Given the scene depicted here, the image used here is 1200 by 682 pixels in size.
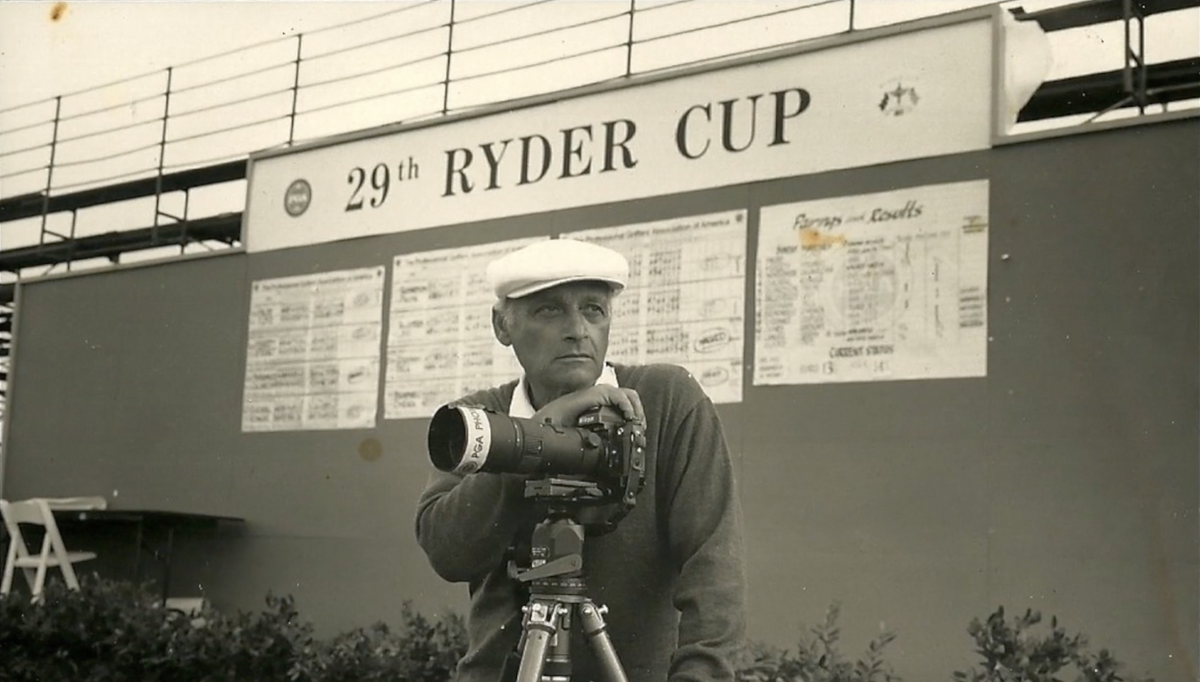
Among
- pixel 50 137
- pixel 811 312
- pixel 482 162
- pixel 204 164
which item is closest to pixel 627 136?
pixel 482 162

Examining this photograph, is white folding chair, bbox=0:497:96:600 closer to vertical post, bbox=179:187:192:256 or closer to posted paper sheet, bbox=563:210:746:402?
vertical post, bbox=179:187:192:256

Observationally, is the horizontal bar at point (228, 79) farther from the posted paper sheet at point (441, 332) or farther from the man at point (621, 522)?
the man at point (621, 522)

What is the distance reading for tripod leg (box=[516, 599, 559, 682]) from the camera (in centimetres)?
177

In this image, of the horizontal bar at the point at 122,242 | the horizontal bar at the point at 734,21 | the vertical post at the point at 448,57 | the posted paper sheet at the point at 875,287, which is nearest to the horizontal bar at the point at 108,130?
the horizontal bar at the point at 122,242

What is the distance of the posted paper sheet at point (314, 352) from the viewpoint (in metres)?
6.27

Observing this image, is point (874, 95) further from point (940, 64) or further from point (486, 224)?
point (486, 224)

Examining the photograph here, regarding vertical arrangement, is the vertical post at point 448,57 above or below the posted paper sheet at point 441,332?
above

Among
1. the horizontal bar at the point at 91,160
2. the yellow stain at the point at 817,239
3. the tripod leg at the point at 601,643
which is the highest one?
the horizontal bar at the point at 91,160

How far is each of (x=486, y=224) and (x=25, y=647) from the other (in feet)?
8.86

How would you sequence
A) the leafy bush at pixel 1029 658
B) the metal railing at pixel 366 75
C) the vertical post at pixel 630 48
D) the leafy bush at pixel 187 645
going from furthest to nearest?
the vertical post at pixel 630 48 → the metal railing at pixel 366 75 → the leafy bush at pixel 187 645 → the leafy bush at pixel 1029 658

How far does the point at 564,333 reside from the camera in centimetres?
193

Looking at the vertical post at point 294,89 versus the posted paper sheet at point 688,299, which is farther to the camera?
the vertical post at point 294,89

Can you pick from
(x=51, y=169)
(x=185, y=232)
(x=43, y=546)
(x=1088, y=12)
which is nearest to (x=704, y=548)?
(x=1088, y=12)

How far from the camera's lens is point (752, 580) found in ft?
16.5
